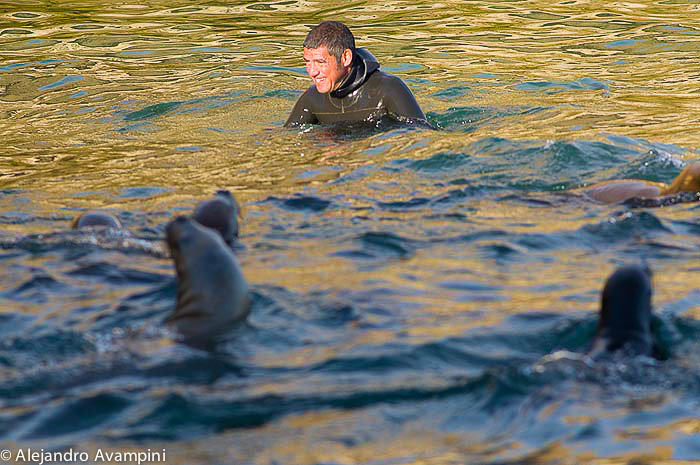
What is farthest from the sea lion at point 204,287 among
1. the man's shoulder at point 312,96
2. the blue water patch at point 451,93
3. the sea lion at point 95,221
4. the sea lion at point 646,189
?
the blue water patch at point 451,93

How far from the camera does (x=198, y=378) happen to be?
3531 mm

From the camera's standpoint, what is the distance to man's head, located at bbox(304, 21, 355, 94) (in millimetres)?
7969

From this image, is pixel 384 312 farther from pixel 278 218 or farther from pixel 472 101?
pixel 472 101

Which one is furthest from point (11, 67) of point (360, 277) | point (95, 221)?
point (360, 277)

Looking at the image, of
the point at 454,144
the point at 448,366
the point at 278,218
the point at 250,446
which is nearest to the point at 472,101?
the point at 454,144

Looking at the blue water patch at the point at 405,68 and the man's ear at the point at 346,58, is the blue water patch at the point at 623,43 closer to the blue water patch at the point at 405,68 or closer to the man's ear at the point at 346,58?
the blue water patch at the point at 405,68

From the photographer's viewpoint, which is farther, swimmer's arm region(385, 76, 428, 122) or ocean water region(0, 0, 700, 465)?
swimmer's arm region(385, 76, 428, 122)

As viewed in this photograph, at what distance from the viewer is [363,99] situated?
324 inches

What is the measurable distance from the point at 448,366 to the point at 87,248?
2.15 m

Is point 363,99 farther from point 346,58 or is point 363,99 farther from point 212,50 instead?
point 212,50

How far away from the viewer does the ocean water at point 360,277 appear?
10.7 ft

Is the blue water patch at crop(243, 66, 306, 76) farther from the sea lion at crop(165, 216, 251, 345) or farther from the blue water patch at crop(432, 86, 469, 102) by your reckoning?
the sea lion at crop(165, 216, 251, 345)

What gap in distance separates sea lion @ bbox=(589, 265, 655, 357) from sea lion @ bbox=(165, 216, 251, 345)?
1292 mm

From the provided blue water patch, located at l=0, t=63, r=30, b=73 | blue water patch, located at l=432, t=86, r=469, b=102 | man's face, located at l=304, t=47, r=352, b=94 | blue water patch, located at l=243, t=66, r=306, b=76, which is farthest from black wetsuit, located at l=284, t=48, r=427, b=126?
blue water patch, located at l=0, t=63, r=30, b=73
